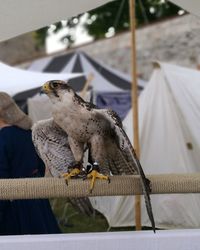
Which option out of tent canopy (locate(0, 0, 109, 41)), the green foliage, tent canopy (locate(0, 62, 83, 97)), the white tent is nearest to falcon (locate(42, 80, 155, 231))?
tent canopy (locate(0, 0, 109, 41))

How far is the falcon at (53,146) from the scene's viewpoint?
2.51 m

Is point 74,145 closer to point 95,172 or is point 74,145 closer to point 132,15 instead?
point 95,172

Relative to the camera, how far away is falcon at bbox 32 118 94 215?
8.22 ft

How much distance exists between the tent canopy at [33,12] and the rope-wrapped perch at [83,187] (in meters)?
0.80

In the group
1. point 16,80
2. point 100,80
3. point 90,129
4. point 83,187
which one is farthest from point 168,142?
point 100,80

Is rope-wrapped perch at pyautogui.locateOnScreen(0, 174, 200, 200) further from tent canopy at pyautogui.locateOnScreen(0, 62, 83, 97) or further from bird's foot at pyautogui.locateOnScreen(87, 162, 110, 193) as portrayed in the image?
tent canopy at pyautogui.locateOnScreen(0, 62, 83, 97)

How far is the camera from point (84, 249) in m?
1.88

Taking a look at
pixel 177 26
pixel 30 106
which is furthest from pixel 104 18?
pixel 30 106

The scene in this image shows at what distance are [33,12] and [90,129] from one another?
2.10 feet

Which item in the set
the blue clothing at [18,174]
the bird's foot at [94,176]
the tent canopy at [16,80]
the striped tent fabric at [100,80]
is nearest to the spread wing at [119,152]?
the bird's foot at [94,176]

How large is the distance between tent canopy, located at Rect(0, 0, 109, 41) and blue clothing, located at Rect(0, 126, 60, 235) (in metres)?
0.71

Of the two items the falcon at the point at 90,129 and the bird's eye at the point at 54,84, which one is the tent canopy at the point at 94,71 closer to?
the falcon at the point at 90,129

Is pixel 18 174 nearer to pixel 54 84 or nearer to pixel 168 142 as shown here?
pixel 54 84

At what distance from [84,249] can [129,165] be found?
0.66 meters
